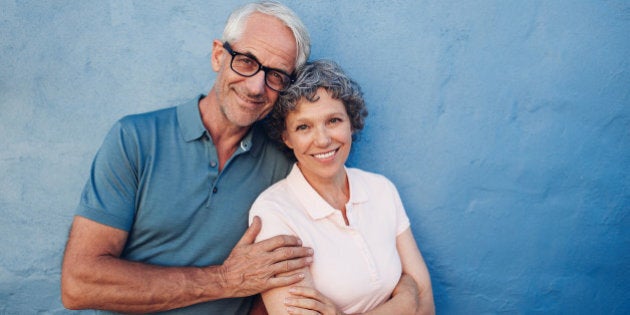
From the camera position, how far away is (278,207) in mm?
1861

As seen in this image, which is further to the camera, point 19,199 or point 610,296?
point 610,296

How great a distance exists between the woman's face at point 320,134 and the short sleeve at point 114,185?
707 mm

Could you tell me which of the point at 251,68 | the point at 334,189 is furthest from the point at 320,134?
the point at 251,68

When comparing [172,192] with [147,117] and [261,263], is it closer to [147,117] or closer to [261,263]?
[147,117]

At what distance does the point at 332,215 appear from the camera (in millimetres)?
1951

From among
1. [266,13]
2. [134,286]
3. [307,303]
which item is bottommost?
[134,286]

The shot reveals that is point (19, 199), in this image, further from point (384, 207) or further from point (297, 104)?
point (384, 207)

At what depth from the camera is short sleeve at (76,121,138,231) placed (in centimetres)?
173

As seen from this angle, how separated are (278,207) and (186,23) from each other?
3.59 feet

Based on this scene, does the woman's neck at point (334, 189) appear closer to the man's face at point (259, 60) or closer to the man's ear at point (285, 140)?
the man's ear at point (285, 140)

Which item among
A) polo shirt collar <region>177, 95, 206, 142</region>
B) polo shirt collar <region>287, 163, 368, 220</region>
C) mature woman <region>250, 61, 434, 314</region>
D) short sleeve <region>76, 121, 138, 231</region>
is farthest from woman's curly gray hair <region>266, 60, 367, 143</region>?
short sleeve <region>76, 121, 138, 231</region>

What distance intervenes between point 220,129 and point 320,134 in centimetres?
49

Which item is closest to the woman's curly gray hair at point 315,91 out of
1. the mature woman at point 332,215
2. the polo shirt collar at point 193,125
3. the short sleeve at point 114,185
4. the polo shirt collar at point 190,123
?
the mature woman at point 332,215

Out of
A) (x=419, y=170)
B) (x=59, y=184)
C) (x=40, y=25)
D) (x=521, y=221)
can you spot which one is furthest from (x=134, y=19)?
(x=521, y=221)
